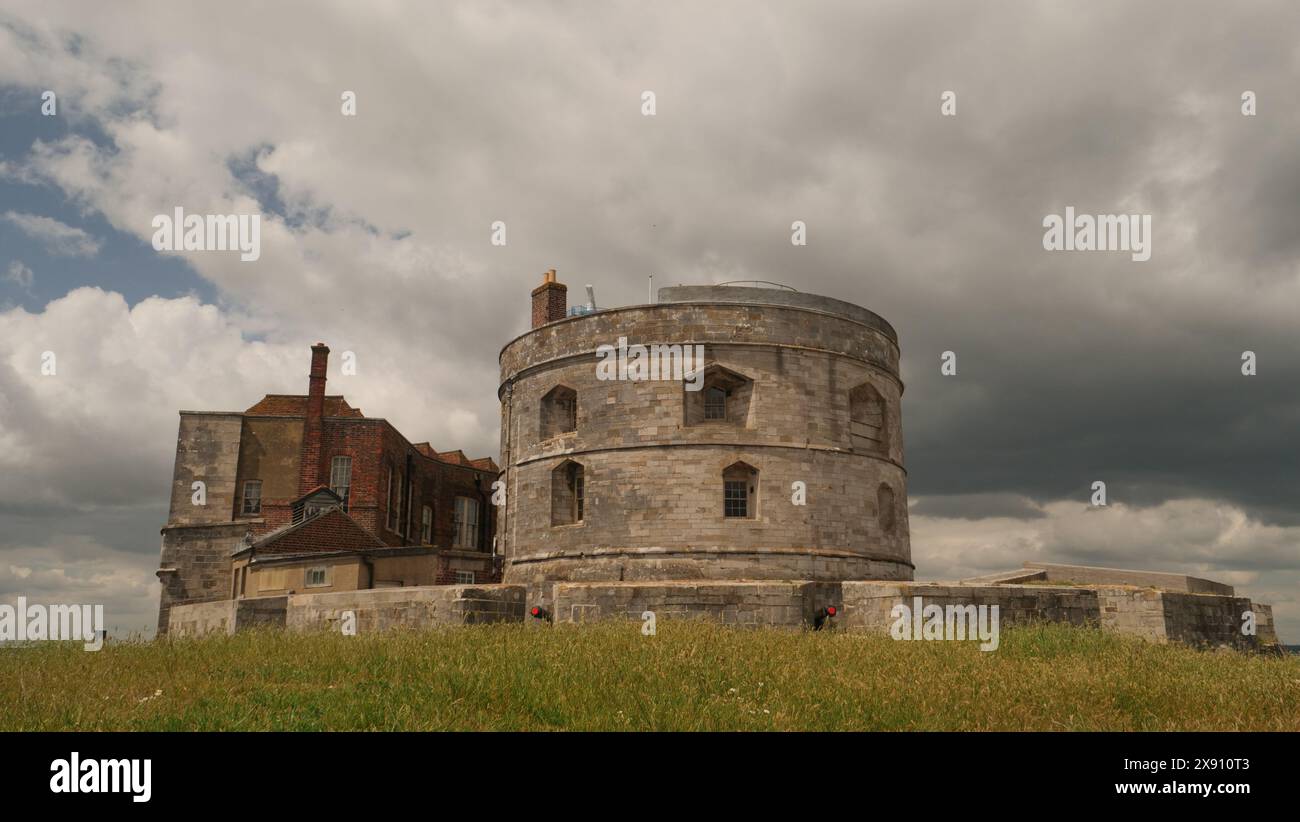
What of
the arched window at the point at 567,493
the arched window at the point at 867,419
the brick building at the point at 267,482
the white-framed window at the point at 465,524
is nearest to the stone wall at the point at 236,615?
the arched window at the point at 567,493

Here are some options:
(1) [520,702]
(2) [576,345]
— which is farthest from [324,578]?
(1) [520,702]

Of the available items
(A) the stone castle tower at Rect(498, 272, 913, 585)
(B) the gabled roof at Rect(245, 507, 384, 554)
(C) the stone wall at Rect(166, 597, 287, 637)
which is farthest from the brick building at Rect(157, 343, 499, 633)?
(C) the stone wall at Rect(166, 597, 287, 637)

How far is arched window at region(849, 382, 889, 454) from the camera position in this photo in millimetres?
21953

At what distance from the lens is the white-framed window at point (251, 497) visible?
30.2 metres

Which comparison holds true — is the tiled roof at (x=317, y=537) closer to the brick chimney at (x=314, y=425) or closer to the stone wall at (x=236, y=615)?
the brick chimney at (x=314, y=425)

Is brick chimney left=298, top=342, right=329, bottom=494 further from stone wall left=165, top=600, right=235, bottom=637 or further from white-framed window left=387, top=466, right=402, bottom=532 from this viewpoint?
stone wall left=165, top=600, right=235, bottom=637

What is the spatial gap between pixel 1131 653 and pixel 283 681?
10.5 m

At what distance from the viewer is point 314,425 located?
30.1m

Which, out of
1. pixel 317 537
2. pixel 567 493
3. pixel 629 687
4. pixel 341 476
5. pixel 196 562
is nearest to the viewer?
pixel 629 687

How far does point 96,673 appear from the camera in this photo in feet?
31.1

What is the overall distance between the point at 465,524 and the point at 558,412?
15.3m

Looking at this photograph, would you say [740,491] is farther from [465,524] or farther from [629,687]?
[465,524]

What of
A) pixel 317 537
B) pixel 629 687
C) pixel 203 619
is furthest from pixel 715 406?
pixel 629 687
